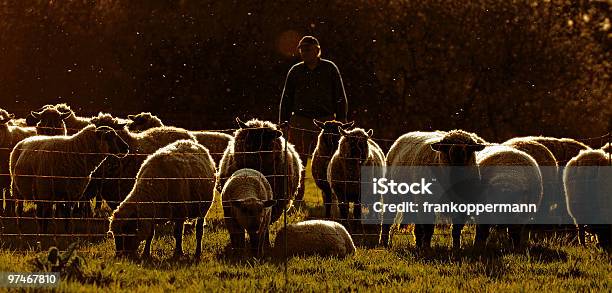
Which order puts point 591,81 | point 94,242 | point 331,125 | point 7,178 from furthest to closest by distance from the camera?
point 591,81, point 7,178, point 331,125, point 94,242

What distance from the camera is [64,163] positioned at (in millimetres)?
11688

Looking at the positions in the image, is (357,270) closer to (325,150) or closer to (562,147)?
(325,150)

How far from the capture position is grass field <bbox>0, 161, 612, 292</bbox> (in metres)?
7.58

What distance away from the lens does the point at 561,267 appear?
8.88 meters

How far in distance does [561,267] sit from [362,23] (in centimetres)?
2044

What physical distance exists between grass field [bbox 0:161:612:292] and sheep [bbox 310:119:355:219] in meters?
3.04

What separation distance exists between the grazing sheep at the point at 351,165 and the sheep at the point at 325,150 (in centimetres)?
20

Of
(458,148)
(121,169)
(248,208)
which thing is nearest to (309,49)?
(458,148)

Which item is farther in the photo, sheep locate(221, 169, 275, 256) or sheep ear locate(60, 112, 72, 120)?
sheep ear locate(60, 112, 72, 120)

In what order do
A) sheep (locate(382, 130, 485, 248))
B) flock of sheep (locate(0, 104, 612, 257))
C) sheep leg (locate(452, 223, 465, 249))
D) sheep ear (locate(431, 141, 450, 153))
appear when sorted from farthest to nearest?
1. sheep ear (locate(431, 141, 450, 153))
2. sheep (locate(382, 130, 485, 248))
3. sheep leg (locate(452, 223, 465, 249))
4. flock of sheep (locate(0, 104, 612, 257))

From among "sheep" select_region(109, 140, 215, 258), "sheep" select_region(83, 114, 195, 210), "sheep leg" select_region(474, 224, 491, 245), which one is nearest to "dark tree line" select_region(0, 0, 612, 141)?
"sheep" select_region(83, 114, 195, 210)

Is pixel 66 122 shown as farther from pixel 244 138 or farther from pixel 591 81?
pixel 591 81

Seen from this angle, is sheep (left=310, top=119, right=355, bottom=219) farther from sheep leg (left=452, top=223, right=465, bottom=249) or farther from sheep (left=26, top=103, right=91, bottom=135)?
sheep (left=26, top=103, right=91, bottom=135)

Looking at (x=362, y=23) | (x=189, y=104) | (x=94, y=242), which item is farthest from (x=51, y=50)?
(x=94, y=242)
